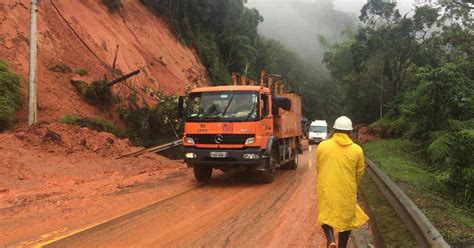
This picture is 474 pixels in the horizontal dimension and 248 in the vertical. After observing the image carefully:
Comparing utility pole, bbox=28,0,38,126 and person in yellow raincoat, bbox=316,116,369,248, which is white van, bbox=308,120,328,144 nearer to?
utility pole, bbox=28,0,38,126

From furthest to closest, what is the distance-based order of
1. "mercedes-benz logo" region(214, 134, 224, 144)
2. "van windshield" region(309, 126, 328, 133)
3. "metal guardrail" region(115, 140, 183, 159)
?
1. "van windshield" region(309, 126, 328, 133)
2. "metal guardrail" region(115, 140, 183, 159)
3. "mercedes-benz logo" region(214, 134, 224, 144)

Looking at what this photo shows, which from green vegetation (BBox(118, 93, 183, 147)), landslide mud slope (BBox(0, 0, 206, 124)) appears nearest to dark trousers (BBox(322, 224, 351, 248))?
landslide mud slope (BBox(0, 0, 206, 124))

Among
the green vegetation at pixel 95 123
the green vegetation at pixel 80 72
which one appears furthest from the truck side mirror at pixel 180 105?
the green vegetation at pixel 80 72

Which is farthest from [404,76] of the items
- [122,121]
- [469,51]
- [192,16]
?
[122,121]

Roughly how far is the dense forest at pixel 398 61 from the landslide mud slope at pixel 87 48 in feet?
15.8

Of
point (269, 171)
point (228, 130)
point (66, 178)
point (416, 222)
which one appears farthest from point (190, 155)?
point (416, 222)

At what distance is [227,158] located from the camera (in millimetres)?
13070

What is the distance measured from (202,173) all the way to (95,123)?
7.52 m

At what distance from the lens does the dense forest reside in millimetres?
21234

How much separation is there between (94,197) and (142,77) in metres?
18.6

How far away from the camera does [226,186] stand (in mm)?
13352

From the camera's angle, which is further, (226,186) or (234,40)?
(234,40)

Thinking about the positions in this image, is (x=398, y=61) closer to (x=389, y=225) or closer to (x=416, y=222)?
(x=389, y=225)

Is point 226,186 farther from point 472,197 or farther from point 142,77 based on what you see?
point 142,77
